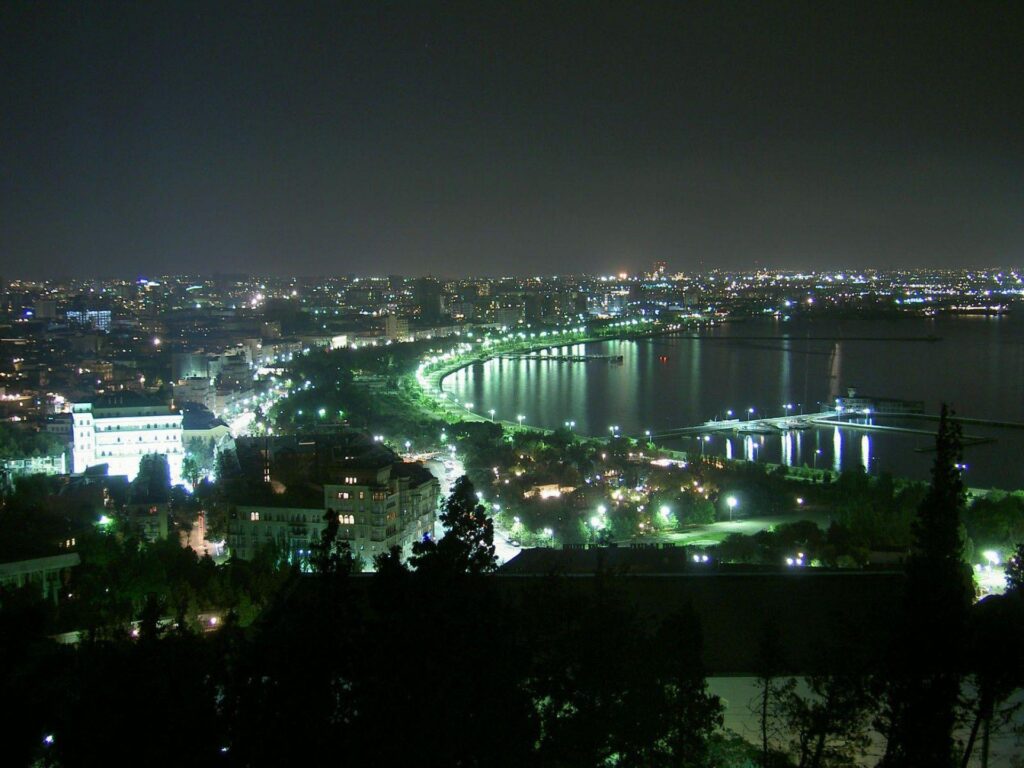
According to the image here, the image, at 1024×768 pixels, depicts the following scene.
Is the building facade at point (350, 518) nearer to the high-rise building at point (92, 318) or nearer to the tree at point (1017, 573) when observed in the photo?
the tree at point (1017, 573)

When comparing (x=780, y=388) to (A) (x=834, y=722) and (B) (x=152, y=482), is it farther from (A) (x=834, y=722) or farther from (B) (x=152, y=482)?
(A) (x=834, y=722)

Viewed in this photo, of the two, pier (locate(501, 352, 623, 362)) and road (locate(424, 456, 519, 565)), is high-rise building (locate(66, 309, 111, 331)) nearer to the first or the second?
pier (locate(501, 352, 623, 362))

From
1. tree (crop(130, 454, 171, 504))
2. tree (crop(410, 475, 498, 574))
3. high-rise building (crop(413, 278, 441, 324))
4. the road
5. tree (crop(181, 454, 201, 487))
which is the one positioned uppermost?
high-rise building (crop(413, 278, 441, 324))

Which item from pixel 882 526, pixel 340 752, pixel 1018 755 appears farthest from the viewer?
pixel 882 526

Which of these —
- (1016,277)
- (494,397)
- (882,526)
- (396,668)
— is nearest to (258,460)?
(882,526)

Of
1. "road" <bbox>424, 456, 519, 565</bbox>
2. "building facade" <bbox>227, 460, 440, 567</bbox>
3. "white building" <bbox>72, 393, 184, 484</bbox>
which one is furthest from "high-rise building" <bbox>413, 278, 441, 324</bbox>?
"building facade" <bbox>227, 460, 440, 567</bbox>

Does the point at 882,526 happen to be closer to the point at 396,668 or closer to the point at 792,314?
the point at 396,668
